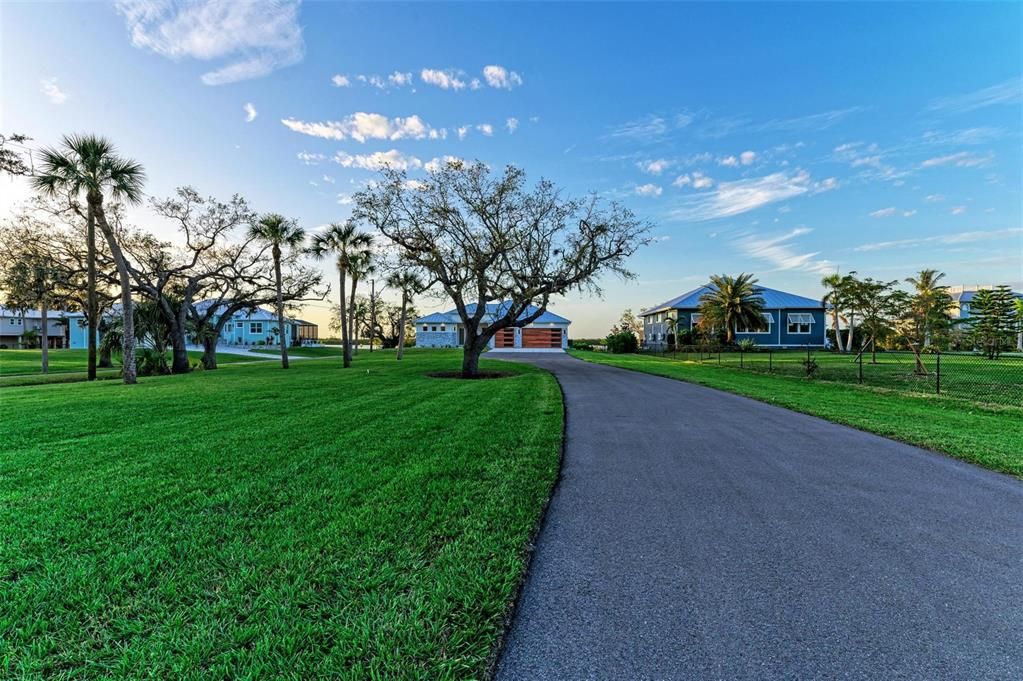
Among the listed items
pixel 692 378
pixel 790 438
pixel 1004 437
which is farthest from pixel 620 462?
pixel 692 378

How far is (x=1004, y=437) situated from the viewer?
6566 mm

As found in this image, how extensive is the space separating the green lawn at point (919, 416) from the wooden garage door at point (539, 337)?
39.9 m

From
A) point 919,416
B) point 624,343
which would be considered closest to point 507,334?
point 624,343

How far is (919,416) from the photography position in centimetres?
834

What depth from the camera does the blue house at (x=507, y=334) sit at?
52781 millimetres

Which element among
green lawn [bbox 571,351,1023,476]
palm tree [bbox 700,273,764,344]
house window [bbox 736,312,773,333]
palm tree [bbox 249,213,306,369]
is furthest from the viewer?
house window [bbox 736,312,773,333]

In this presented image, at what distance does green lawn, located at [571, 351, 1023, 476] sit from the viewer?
233 inches

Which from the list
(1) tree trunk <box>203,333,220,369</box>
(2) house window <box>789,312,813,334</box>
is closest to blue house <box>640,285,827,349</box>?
(2) house window <box>789,312,813,334</box>

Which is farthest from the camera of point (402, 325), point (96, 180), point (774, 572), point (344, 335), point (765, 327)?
point (765, 327)

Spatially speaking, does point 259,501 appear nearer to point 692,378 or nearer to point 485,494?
point 485,494

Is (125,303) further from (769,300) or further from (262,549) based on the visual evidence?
(769,300)

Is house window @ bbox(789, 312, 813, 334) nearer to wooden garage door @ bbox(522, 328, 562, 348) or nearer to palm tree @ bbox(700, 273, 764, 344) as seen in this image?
palm tree @ bbox(700, 273, 764, 344)

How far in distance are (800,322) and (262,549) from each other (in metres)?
52.1

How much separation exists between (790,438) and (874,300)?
17651 millimetres
